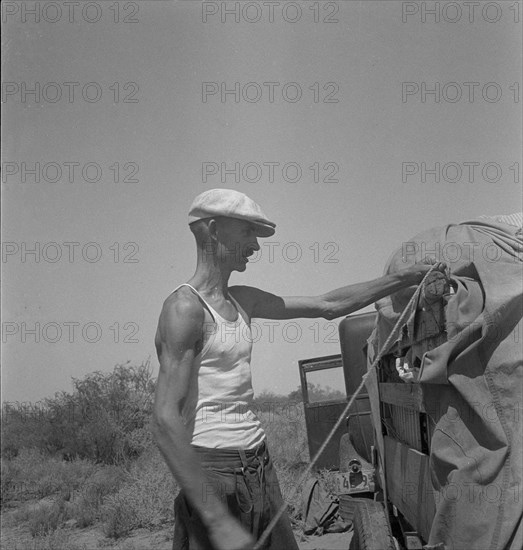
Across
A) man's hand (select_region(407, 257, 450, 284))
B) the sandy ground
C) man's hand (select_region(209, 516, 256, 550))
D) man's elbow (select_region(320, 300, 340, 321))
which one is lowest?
the sandy ground

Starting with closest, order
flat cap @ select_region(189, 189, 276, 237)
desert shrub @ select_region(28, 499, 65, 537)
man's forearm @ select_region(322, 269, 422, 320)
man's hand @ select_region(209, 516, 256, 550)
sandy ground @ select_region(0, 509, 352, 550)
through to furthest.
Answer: man's hand @ select_region(209, 516, 256, 550) → flat cap @ select_region(189, 189, 276, 237) → man's forearm @ select_region(322, 269, 422, 320) → sandy ground @ select_region(0, 509, 352, 550) → desert shrub @ select_region(28, 499, 65, 537)

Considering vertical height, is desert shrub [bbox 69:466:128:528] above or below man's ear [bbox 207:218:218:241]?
below

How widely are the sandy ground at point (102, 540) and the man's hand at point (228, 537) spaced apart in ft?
14.0

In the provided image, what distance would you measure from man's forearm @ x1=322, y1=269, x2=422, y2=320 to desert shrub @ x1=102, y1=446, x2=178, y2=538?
208 inches

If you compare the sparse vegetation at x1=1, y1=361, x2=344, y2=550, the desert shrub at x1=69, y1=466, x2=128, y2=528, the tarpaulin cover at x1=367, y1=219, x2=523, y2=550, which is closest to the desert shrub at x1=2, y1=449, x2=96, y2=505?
the sparse vegetation at x1=1, y1=361, x2=344, y2=550

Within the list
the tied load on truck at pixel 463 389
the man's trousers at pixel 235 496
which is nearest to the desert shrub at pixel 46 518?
the tied load on truck at pixel 463 389

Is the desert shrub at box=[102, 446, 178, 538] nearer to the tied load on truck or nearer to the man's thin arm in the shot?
the tied load on truck

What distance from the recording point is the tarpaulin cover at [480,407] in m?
2.20

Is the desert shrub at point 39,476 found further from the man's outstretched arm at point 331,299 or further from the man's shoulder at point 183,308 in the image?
the man's shoulder at point 183,308

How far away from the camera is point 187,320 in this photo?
87.6 inches

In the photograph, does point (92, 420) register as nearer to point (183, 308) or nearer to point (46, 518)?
point (46, 518)

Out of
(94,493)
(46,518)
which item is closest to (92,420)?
(94,493)

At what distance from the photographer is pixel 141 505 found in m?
7.57

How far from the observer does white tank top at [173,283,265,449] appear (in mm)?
2305
